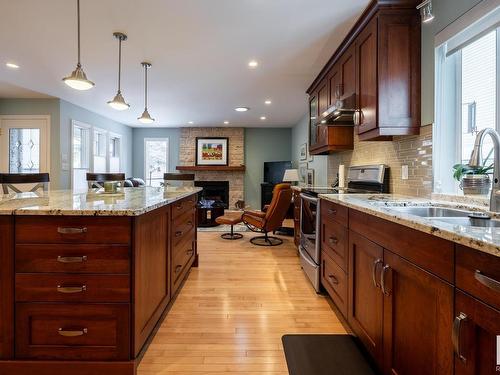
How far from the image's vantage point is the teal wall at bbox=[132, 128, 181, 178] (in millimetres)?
8312

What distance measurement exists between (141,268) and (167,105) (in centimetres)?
473

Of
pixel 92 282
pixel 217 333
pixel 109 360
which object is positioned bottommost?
pixel 217 333

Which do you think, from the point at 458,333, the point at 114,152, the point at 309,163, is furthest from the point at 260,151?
the point at 458,333

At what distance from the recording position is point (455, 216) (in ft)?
4.99

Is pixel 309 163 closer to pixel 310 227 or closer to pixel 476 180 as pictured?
pixel 310 227

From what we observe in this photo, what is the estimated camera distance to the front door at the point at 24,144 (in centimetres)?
525

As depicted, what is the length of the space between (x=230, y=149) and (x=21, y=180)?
607cm

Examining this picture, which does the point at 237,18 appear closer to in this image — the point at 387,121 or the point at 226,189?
the point at 387,121

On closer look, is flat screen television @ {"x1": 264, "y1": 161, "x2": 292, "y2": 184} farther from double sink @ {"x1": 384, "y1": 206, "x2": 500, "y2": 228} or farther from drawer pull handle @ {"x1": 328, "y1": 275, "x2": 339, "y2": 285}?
double sink @ {"x1": 384, "y1": 206, "x2": 500, "y2": 228}

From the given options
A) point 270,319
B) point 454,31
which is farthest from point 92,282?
point 454,31

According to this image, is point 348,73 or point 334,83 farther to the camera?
point 334,83

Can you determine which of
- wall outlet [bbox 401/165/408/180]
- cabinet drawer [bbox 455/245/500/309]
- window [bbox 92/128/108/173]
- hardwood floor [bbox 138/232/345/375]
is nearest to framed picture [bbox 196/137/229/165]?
window [bbox 92/128/108/173]

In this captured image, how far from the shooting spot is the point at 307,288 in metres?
2.69

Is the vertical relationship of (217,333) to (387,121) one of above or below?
below
